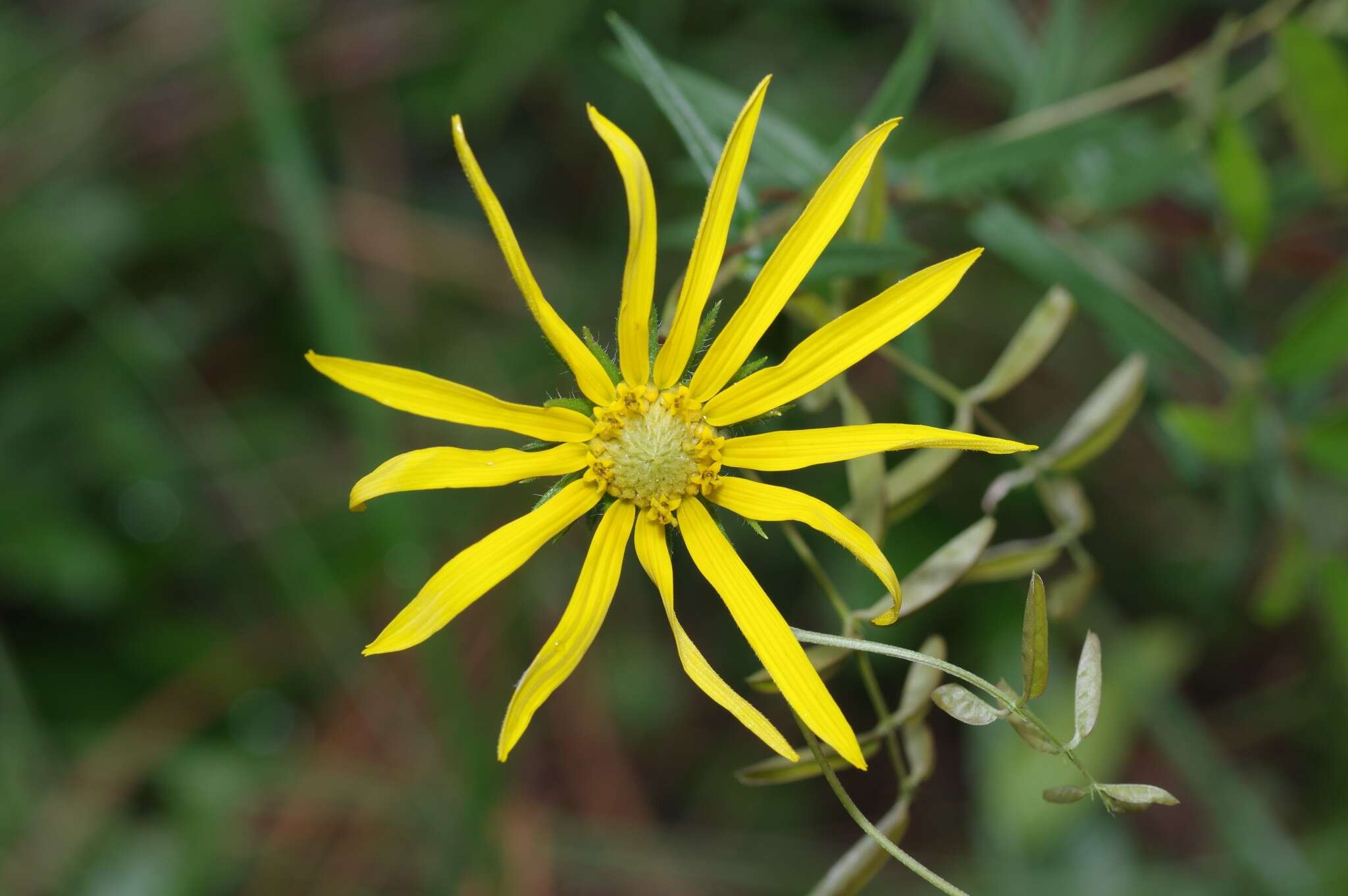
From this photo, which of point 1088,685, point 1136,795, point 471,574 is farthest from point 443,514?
point 1136,795

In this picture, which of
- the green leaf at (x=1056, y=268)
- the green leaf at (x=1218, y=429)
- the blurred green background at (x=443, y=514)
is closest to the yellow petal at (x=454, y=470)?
the green leaf at (x=1056, y=268)

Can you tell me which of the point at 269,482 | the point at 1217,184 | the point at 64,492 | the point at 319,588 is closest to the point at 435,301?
the point at 269,482

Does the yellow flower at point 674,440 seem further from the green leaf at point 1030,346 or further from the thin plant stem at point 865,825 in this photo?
the green leaf at point 1030,346

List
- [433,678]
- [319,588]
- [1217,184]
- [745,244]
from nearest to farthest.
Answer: [745,244] < [1217,184] < [433,678] < [319,588]

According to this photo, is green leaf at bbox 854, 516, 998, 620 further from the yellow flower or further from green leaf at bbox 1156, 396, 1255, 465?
green leaf at bbox 1156, 396, 1255, 465

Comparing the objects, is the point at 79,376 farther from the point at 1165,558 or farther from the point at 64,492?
the point at 1165,558

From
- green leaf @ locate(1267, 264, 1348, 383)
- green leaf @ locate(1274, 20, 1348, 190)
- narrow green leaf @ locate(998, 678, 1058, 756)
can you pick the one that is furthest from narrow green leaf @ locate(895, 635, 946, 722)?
green leaf @ locate(1274, 20, 1348, 190)
